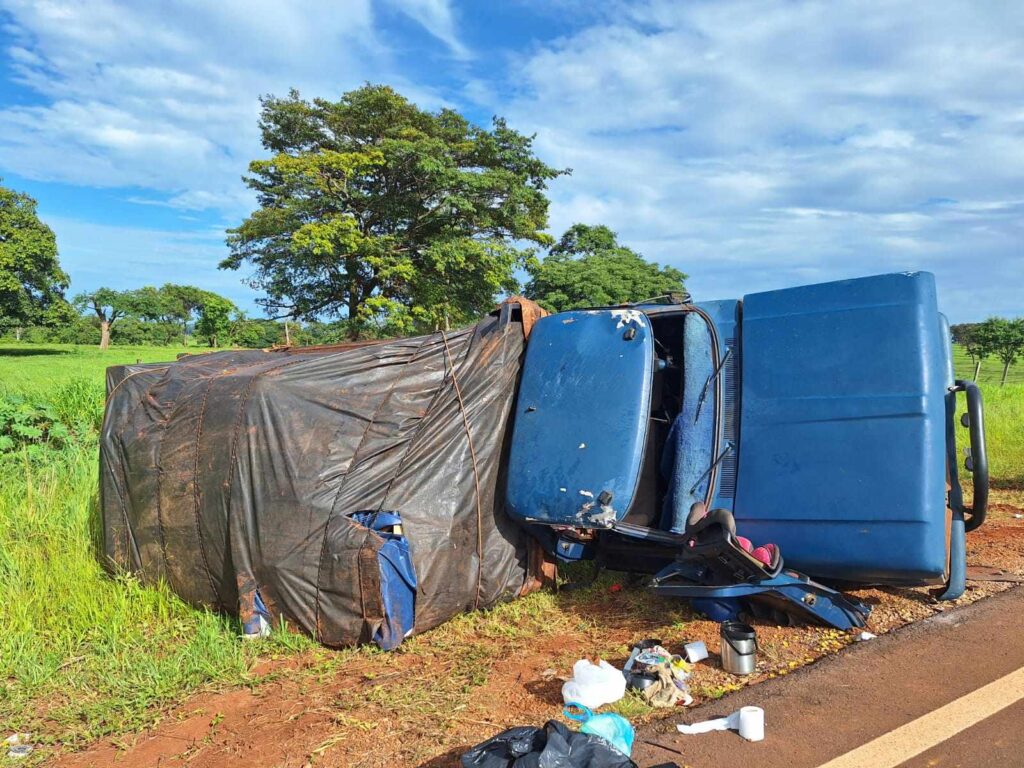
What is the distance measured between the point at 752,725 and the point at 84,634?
3.78 meters

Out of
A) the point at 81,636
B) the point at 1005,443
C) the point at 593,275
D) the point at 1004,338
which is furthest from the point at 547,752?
the point at 1004,338

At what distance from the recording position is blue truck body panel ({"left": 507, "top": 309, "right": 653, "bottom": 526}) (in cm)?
409

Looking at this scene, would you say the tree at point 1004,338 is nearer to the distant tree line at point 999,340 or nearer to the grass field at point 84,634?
the distant tree line at point 999,340

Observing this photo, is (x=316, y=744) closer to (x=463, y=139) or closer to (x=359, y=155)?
(x=359, y=155)

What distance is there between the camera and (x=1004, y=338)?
98.5ft

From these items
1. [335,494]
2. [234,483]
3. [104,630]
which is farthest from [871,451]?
[104,630]

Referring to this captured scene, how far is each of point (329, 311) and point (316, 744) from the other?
73.7 ft

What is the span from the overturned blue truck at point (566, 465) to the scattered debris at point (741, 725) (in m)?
0.78

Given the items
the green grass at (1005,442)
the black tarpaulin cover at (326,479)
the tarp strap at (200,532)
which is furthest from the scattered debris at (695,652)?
the green grass at (1005,442)

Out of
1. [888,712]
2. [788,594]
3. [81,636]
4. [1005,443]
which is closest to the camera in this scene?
[888,712]

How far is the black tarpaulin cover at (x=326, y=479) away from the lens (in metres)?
3.97

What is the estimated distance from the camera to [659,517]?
463cm

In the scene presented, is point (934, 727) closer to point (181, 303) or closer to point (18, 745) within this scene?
point (18, 745)

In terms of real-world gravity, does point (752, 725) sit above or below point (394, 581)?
below
